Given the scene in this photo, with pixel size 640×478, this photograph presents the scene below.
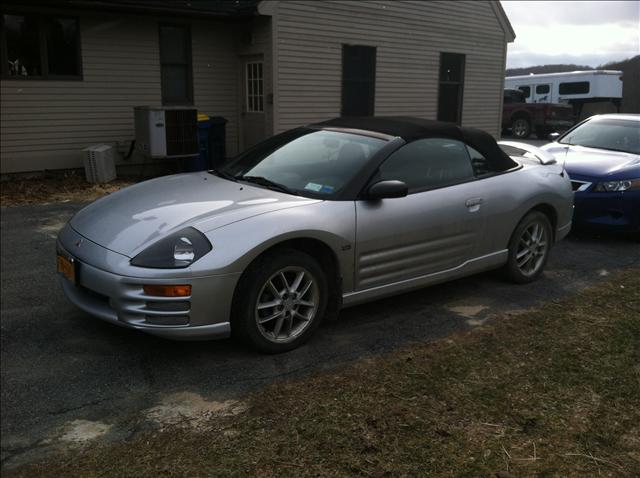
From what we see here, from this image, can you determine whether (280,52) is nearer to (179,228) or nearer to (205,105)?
(205,105)

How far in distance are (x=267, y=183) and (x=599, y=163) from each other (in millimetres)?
4675

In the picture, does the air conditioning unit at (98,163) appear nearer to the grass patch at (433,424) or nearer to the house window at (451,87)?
the grass patch at (433,424)

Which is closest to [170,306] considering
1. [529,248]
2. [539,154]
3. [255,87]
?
[529,248]

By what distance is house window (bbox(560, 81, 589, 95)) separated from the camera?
979 inches

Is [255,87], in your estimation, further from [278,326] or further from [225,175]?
[278,326]

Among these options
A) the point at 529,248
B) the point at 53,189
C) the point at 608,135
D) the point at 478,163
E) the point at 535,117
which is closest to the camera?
the point at 478,163

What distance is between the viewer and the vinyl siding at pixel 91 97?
10367 mm

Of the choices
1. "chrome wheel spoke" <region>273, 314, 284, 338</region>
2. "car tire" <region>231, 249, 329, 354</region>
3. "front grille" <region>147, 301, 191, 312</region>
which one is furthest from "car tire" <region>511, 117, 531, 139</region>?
"front grille" <region>147, 301, 191, 312</region>

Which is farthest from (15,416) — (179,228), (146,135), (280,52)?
(280,52)

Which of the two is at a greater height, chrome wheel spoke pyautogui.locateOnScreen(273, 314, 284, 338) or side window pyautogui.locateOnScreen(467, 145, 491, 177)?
side window pyautogui.locateOnScreen(467, 145, 491, 177)

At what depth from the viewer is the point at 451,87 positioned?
51.2ft

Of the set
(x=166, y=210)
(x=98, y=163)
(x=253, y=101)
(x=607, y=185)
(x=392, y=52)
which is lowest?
(x=98, y=163)

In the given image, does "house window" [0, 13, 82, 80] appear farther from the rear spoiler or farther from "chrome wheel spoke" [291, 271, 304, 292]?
"chrome wheel spoke" [291, 271, 304, 292]

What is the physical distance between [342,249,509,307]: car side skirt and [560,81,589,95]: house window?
2257 cm
